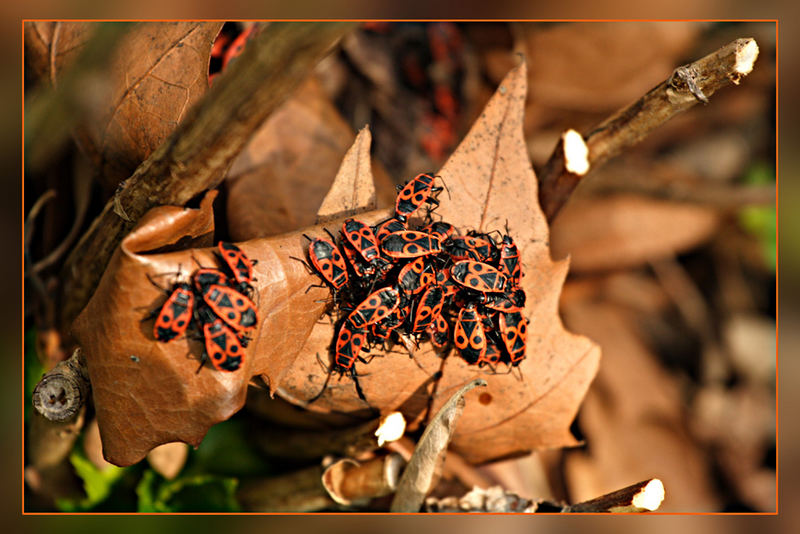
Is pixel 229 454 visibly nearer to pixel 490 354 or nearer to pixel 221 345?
pixel 221 345

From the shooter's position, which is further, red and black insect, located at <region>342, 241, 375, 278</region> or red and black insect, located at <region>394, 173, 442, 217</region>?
red and black insect, located at <region>394, 173, 442, 217</region>

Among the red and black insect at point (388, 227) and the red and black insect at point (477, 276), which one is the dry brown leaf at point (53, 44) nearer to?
the red and black insect at point (388, 227)

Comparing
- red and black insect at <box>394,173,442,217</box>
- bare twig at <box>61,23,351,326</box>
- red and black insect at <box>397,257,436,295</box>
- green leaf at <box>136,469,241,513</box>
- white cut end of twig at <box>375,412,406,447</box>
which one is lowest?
green leaf at <box>136,469,241,513</box>

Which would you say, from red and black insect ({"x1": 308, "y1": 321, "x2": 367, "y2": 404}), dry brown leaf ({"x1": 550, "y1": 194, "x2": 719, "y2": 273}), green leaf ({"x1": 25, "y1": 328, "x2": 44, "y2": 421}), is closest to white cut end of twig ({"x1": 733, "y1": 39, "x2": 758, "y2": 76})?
red and black insect ({"x1": 308, "y1": 321, "x2": 367, "y2": 404})

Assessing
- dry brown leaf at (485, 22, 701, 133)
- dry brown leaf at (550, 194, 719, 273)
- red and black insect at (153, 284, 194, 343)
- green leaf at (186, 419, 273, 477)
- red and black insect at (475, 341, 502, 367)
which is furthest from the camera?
dry brown leaf at (550, 194, 719, 273)

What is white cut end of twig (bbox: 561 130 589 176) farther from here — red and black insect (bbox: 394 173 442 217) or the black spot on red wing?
the black spot on red wing

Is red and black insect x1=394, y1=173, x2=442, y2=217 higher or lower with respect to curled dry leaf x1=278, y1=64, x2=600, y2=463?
higher
